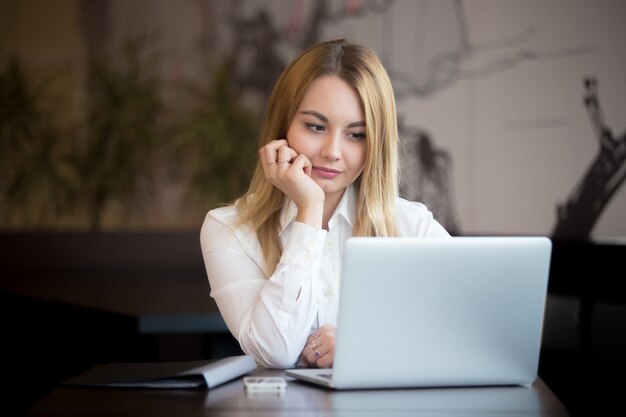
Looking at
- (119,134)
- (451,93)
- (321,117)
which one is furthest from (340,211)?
(119,134)

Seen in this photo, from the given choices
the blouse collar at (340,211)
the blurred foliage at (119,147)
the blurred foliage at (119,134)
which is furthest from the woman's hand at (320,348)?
the blurred foliage at (119,134)

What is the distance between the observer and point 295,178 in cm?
235

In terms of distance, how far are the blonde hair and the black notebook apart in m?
0.45

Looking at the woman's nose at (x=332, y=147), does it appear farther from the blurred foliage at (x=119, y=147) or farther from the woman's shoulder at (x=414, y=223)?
the blurred foliage at (x=119, y=147)

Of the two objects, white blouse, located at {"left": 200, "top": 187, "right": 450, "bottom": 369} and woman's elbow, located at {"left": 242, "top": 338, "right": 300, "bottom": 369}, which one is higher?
white blouse, located at {"left": 200, "top": 187, "right": 450, "bottom": 369}

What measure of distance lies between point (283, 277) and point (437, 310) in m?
0.51

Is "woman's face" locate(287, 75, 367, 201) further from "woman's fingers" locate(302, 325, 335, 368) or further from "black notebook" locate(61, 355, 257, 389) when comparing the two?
"black notebook" locate(61, 355, 257, 389)

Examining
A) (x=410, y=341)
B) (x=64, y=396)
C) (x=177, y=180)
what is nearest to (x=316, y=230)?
(x=410, y=341)

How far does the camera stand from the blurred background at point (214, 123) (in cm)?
548

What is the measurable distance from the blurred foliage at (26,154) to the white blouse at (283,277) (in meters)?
3.90

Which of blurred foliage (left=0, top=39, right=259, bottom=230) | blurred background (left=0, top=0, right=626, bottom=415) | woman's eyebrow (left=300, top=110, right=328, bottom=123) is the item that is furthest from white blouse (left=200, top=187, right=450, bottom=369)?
blurred foliage (left=0, top=39, right=259, bottom=230)

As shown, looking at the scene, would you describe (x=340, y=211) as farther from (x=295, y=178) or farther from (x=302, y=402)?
(x=302, y=402)

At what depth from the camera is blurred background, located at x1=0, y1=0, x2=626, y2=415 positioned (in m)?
5.48

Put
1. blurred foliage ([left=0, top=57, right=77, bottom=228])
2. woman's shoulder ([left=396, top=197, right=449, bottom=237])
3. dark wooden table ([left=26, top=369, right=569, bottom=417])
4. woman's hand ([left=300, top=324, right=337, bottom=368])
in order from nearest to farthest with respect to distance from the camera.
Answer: dark wooden table ([left=26, top=369, right=569, bottom=417]), woman's hand ([left=300, top=324, right=337, bottom=368]), woman's shoulder ([left=396, top=197, right=449, bottom=237]), blurred foliage ([left=0, top=57, right=77, bottom=228])
